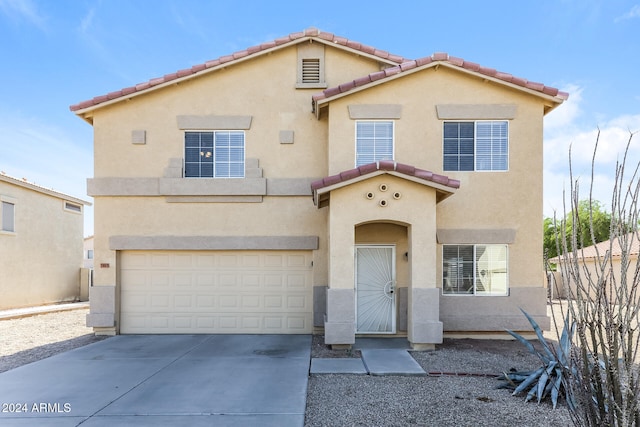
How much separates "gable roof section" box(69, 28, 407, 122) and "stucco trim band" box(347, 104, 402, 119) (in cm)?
175

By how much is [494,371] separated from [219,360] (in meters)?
5.57

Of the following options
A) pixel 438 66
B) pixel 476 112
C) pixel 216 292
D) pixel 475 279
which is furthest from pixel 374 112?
pixel 216 292

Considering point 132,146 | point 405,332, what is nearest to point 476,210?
point 405,332

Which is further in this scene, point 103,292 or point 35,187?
point 35,187

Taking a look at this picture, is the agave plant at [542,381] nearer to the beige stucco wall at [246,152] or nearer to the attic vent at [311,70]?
the beige stucco wall at [246,152]

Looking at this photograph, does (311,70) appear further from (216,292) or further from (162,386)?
(162,386)

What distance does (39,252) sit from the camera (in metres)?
17.6

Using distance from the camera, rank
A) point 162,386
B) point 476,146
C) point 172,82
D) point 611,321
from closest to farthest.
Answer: point 611,321 → point 162,386 → point 476,146 → point 172,82

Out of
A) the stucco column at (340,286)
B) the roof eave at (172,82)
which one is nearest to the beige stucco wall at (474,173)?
the stucco column at (340,286)

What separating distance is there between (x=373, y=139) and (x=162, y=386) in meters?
7.54

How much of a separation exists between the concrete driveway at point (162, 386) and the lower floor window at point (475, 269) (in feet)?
13.9

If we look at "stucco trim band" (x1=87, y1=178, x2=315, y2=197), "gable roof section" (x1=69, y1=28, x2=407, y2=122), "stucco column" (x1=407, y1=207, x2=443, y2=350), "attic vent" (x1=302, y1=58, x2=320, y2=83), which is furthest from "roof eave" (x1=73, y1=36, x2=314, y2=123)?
"stucco column" (x1=407, y1=207, x2=443, y2=350)

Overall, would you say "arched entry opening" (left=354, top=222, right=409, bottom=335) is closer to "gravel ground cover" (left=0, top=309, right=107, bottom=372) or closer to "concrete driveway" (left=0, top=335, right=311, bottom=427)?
"concrete driveway" (left=0, top=335, right=311, bottom=427)

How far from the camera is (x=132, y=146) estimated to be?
11.3 meters
